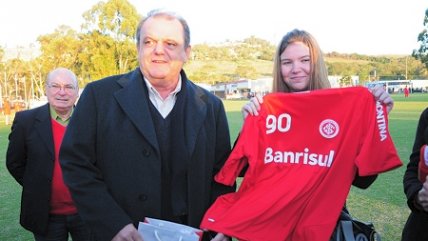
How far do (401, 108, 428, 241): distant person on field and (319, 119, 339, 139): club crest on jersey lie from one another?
0.54 meters

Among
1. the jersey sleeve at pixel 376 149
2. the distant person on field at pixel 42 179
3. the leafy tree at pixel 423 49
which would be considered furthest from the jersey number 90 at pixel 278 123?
the leafy tree at pixel 423 49

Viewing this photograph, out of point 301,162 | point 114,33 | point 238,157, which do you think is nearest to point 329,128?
point 301,162

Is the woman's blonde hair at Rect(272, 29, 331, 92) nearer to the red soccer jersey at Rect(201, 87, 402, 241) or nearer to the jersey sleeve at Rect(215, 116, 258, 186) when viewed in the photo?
the red soccer jersey at Rect(201, 87, 402, 241)

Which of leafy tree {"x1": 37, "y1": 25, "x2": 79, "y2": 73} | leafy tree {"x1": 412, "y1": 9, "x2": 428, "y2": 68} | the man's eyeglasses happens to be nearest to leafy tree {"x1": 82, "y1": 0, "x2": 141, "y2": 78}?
leafy tree {"x1": 37, "y1": 25, "x2": 79, "y2": 73}

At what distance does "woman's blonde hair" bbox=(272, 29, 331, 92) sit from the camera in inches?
116

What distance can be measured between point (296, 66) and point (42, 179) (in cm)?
245

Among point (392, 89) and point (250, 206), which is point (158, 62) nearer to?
point (250, 206)

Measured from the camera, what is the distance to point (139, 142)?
258 cm

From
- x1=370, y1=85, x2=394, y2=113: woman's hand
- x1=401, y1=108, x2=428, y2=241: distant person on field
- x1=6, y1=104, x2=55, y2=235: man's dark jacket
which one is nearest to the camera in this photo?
x1=401, y1=108, x2=428, y2=241: distant person on field

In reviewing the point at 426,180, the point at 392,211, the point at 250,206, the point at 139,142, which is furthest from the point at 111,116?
the point at 392,211

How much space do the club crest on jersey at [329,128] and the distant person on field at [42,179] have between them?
2.29 metres

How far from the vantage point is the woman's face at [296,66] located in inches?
116

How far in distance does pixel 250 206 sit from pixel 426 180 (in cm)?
110

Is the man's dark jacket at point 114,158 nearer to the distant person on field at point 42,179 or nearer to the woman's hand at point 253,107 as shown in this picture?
the woman's hand at point 253,107
